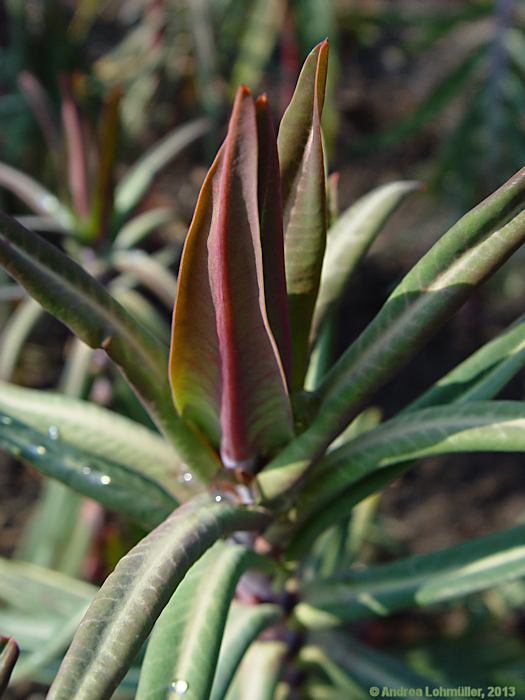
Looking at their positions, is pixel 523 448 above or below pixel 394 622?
above

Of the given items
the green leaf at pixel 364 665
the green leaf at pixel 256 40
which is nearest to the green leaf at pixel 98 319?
the green leaf at pixel 364 665

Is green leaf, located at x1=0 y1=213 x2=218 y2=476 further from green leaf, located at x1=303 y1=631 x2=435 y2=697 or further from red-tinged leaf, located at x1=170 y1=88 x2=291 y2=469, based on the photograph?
green leaf, located at x1=303 y1=631 x2=435 y2=697

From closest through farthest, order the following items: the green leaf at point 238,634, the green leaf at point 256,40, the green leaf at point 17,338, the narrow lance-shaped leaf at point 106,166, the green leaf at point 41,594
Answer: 1. the green leaf at point 238,634
2. the green leaf at point 41,594
3. the narrow lance-shaped leaf at point 106,166
4. the green leaf at point 17,338
5. the green leaf at point 256,40

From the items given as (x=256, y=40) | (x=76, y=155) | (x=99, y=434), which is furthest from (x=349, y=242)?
(x=256, y=40)

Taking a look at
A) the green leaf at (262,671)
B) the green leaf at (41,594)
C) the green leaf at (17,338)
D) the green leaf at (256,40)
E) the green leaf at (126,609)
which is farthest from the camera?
the green leaf at (256,40)

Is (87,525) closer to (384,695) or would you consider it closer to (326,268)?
(384,695)

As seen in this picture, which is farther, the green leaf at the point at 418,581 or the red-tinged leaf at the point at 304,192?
the green leaf at the point at 418,581

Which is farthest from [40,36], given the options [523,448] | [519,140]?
[523,448]

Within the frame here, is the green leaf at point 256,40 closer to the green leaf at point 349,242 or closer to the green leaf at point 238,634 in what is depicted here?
the green leaf at point 349,242
